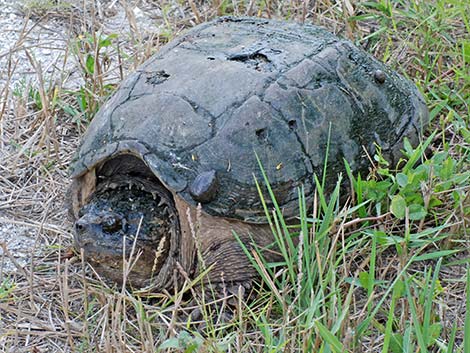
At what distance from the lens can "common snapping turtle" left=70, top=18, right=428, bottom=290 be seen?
2512 mm

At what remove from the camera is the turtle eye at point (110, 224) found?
2.46m

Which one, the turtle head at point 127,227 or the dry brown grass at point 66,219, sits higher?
the turtle head at point 127,227

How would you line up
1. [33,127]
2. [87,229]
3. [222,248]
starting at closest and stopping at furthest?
1. [87,229]
2. [222,248]
3. [33,127]

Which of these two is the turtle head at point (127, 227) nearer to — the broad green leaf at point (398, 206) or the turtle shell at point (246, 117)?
the turtle shell at point (246, 117)

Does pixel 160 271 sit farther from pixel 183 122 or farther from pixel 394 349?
pixel 394 349

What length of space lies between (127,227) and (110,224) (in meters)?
0.06

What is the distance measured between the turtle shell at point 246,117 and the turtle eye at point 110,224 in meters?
0.19

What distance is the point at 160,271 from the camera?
260 centimetres

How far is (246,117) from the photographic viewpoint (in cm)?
258

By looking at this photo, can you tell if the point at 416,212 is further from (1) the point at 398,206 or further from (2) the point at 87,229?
(2) the point at 87,229

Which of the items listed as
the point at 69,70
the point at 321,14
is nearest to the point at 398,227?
the point at 321,14

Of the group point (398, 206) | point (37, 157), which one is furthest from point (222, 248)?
point (37, 157)

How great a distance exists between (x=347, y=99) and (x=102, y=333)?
3.90 ft

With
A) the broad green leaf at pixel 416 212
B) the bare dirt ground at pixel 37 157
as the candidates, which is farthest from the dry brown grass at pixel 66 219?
the broad green leaf at pixel 416 212
